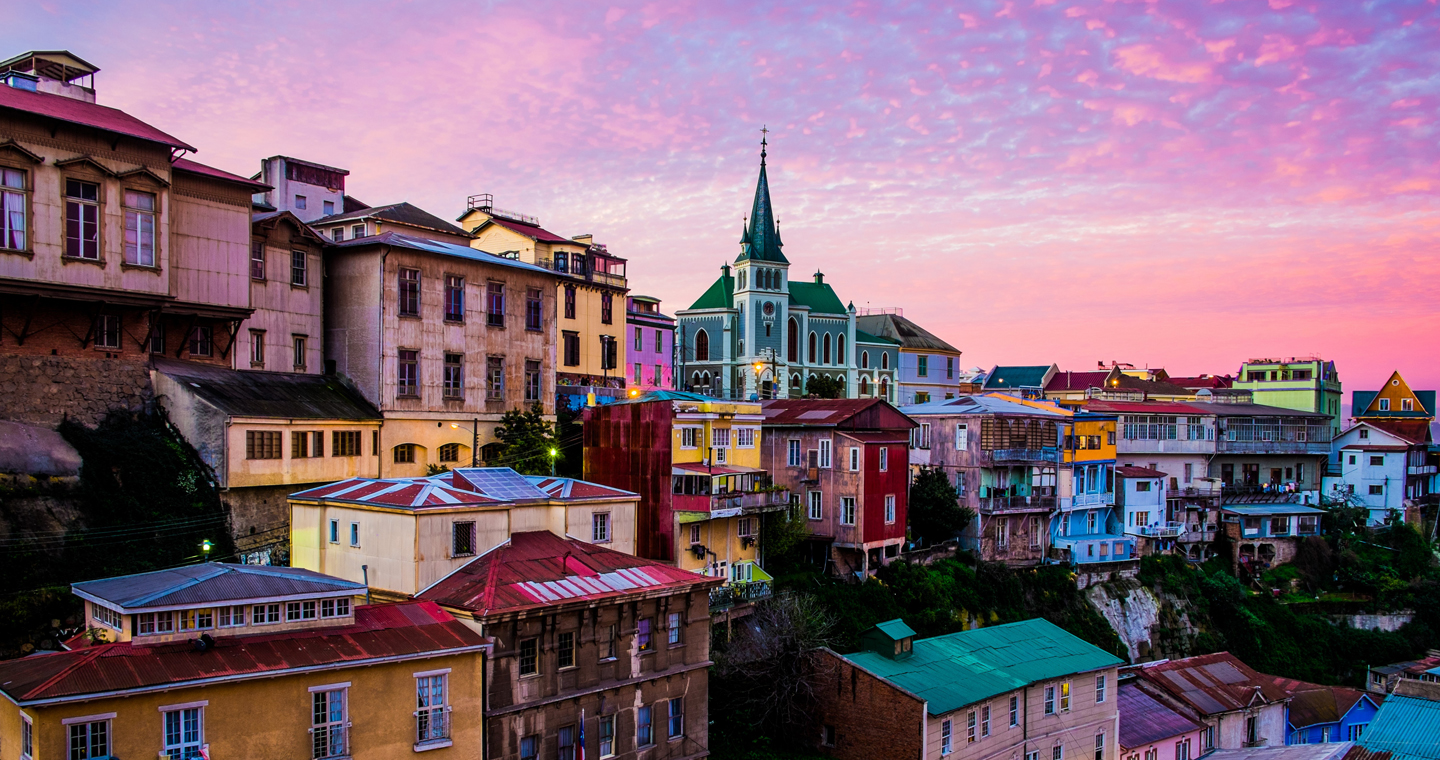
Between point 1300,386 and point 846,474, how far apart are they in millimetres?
53870

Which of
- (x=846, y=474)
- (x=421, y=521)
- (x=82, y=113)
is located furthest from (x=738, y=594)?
(x=82, y=113)

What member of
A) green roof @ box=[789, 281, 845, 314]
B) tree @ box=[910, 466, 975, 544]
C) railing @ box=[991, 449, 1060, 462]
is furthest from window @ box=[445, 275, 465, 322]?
green roof @ box=[789, 281, 845, 314]

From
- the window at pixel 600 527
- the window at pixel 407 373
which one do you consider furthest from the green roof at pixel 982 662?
the window at pixel 407 373

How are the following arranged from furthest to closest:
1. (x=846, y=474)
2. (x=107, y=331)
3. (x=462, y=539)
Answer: (x=846, y=474) < (x=107, y=331) < (x=462, y=539)

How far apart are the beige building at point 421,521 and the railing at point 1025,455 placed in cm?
2653

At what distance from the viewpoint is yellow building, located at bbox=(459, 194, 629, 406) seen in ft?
177

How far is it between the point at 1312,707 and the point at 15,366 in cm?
5075

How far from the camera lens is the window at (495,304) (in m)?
43.5

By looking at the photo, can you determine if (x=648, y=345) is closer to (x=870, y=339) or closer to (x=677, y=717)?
(x=870, y=339)

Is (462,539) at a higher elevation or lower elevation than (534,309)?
lower

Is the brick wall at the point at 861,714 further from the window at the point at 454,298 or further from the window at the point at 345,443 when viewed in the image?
the window at the point at 454,298

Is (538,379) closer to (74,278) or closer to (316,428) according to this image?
(316,428)

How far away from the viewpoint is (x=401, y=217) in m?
47.9

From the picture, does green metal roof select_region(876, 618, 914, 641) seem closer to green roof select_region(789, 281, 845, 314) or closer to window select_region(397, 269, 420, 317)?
window select_region(397, 269, 420, 317)
